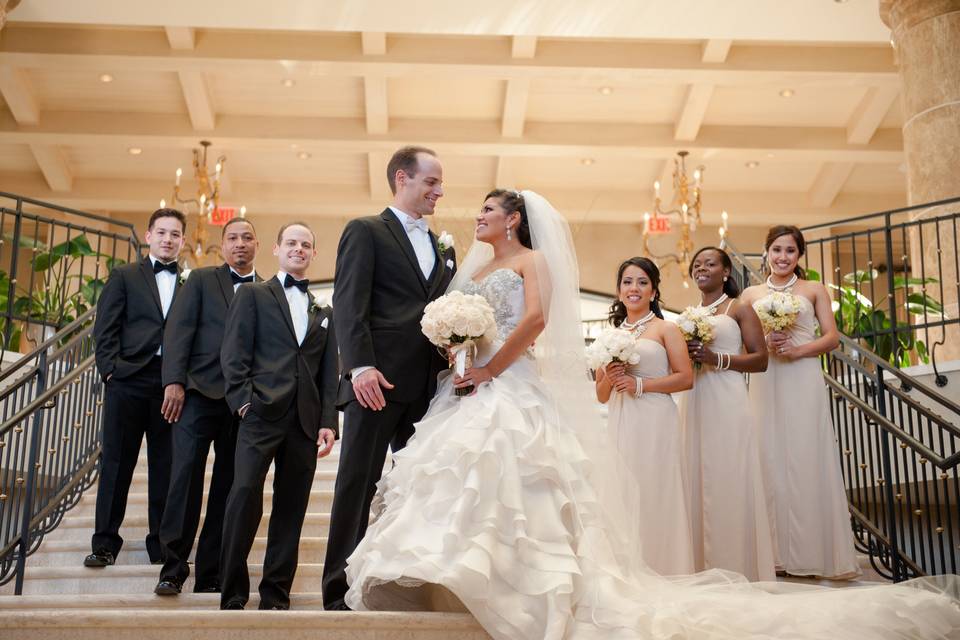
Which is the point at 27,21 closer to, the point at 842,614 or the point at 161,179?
the point at 161,179

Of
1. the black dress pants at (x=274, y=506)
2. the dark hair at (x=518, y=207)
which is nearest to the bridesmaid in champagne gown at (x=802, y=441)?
the dark hair at (x=518, y=207)

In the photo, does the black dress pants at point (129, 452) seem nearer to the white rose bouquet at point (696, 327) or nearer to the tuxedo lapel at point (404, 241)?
the tuxedo lapel at point (404, 241)

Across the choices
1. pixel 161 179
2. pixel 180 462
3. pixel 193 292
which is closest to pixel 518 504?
pixel 180 462

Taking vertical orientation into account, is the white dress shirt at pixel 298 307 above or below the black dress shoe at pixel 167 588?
above

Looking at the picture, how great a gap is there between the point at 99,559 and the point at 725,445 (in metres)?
3.21

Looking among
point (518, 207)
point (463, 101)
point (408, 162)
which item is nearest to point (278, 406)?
point (408, 162)

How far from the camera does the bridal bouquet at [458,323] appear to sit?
3.76m

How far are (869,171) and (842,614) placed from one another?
14.0 m

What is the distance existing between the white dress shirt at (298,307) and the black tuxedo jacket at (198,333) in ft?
1.97

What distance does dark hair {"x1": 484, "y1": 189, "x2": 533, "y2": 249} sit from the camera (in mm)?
4324

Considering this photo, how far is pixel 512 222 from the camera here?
431cm

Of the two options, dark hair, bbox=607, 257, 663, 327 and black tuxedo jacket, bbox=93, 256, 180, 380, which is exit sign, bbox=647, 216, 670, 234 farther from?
black tuxedo jacket, bbox=93, 256, 180, 380

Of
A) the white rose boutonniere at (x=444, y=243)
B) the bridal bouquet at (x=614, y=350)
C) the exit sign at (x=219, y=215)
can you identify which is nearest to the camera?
the white rose boutonniere at (x=444, y=243)

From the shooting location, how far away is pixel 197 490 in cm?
481
